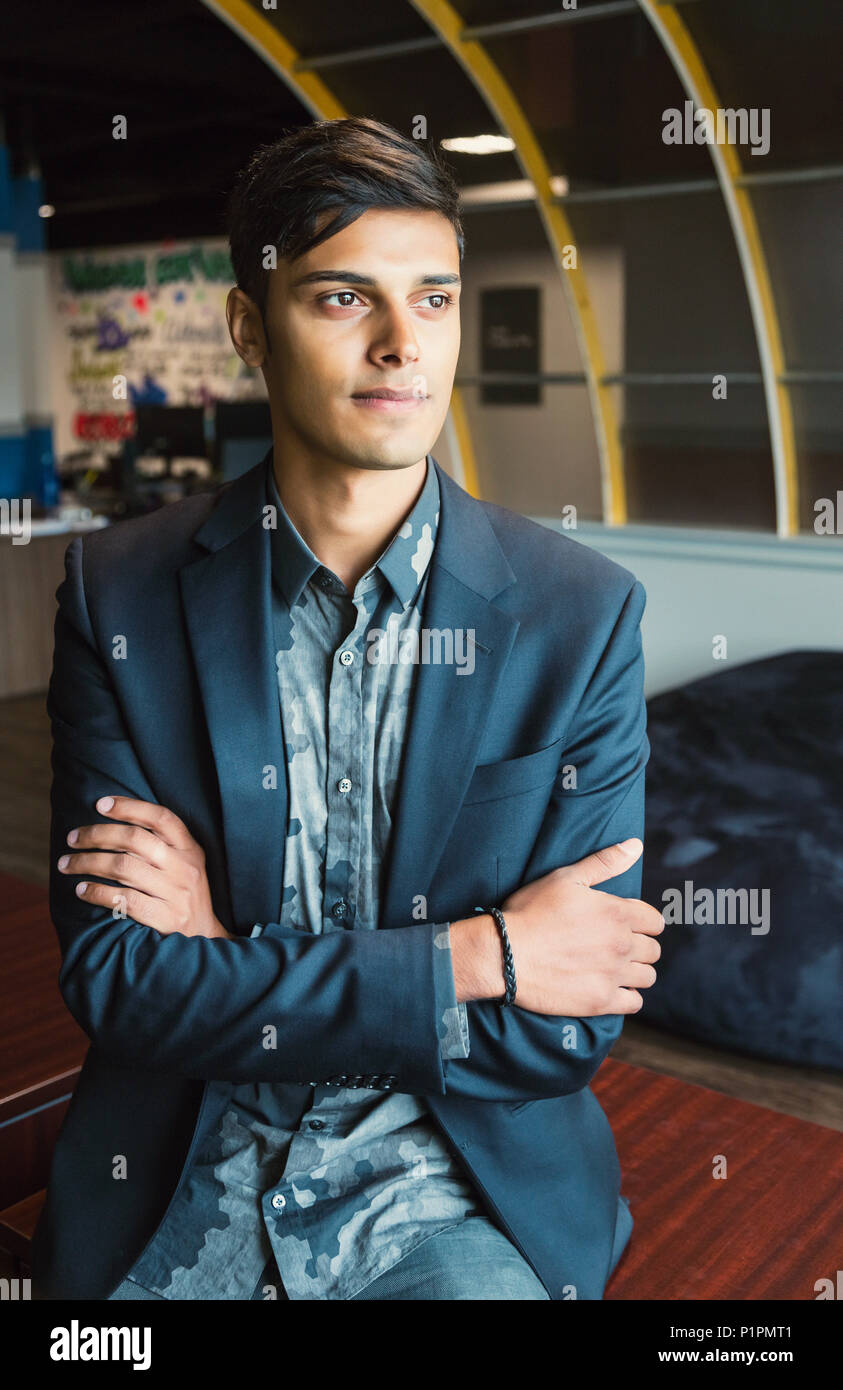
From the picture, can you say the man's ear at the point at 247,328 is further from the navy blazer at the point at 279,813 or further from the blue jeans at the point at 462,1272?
the blue jeans at the point at 462,1272

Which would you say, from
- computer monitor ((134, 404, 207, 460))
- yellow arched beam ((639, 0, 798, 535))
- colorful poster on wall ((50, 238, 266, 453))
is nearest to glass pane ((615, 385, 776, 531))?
yellow arched beam ((639, 0, 798, 535))

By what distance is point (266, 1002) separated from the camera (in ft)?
4.07

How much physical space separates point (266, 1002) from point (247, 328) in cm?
72

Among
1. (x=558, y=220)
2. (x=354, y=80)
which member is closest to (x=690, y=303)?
(x=558, y=220)

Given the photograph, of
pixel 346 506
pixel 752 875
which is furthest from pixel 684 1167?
pixel 752 875

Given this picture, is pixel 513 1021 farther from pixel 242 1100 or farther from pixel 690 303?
pixel 690 303

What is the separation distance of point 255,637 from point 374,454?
239mm

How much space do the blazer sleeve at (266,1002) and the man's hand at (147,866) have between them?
0.09 feet

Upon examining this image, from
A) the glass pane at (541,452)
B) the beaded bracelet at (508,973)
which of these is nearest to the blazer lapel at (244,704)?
the beaded bracelet at (508,973)

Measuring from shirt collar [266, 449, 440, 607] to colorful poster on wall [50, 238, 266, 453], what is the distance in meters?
11.8

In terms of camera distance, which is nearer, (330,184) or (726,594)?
(330,184)

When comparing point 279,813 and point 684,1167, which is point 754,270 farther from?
point 279,813

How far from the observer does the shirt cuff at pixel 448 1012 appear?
1.25m

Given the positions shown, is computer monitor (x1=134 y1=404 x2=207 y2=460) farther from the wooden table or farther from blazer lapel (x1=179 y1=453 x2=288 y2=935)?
blazer lapel (x1=179 y1=453 x2=288 y2=935)
